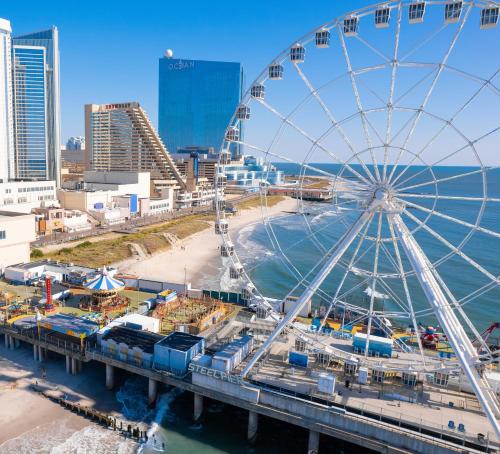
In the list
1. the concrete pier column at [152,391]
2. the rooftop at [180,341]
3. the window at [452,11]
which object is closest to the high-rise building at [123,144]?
the rooftop at [180,341]

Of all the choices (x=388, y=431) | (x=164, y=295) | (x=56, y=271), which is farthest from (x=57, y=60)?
(x=388, y=431)

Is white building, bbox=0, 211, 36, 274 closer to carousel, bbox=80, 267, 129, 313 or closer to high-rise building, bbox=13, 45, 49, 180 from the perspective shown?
carousel, bbox=80, 267, 129, 313

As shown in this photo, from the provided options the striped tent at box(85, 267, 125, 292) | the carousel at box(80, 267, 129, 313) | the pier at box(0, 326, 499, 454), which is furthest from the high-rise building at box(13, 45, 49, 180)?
the pier at box(0, 326, 499, 454)

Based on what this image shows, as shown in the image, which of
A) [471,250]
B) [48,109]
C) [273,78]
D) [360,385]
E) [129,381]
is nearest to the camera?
[360,385]

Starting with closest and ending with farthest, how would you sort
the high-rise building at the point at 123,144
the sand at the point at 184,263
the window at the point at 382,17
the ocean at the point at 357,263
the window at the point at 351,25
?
the window at the point at 382,17 < the window at the point at 351,25 < the ocean at the point at 357,263 < the sand at the point at 184,263 < the high-rise building at the point at 123,144

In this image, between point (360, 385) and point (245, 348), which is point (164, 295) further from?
point (360, 385)

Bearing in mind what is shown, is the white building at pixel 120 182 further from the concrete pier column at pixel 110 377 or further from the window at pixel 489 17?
the window at pixel 489 17
